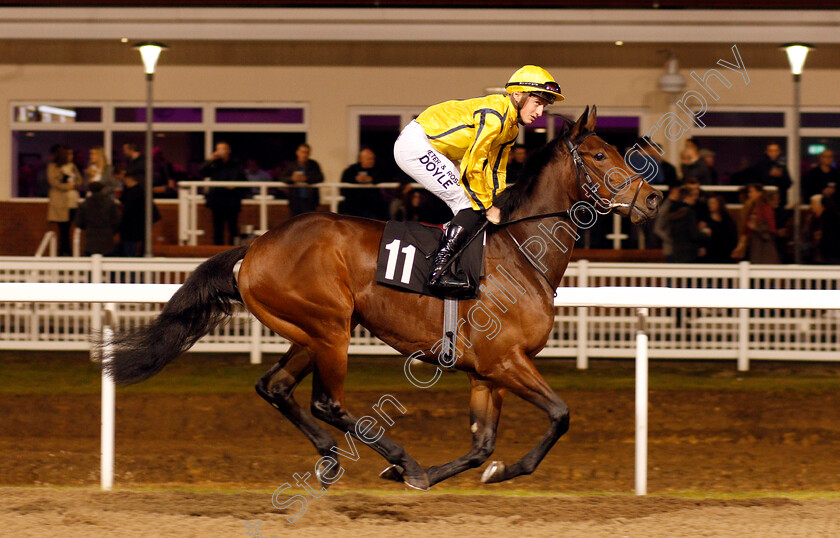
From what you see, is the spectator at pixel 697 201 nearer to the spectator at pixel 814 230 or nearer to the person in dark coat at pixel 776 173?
the spectator at pixel 814 230

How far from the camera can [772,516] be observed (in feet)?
13.5

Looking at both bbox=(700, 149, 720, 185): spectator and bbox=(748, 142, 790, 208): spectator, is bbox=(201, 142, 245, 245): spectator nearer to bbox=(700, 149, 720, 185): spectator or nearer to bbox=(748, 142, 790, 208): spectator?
bbox=(700, 149, 720, 185): spectator

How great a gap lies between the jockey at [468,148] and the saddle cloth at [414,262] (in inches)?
1.8

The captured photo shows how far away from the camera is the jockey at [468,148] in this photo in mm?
4125

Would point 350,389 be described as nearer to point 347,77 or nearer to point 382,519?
point 382,519

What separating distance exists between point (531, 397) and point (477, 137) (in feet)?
3.37

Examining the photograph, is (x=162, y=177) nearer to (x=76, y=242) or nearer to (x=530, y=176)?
(x=76, y=242)

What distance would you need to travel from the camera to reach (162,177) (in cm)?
1140

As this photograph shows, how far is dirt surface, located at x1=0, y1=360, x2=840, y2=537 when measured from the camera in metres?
3.97

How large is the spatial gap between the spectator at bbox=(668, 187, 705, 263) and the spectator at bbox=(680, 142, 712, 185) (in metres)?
0.73

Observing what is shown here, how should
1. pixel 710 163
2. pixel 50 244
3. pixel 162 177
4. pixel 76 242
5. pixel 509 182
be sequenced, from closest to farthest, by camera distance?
pixel 509 182 < pixel 76 242 < pixel 710 163 < pixel 162 177 < pixel 50 244

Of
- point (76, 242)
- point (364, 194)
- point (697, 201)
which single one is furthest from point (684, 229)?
point (76, 242)

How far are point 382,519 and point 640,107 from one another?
8.70m

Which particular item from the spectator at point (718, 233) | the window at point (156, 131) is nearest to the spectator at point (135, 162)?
the window at point (156, 131)
